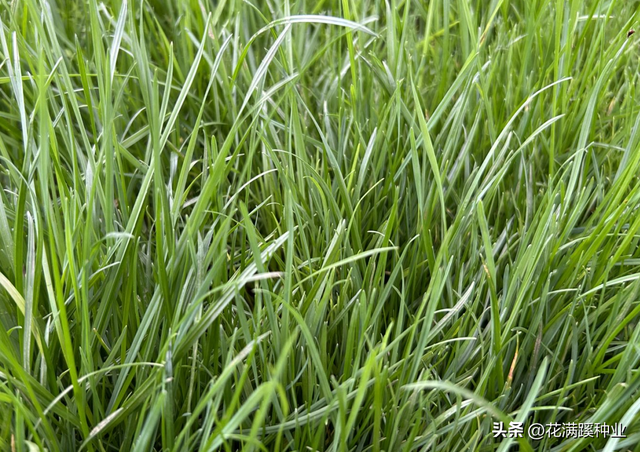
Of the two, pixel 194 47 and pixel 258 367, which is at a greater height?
pixel 194 47

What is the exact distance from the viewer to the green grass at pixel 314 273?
26.2 inches

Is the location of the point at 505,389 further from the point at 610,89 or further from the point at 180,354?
the point at 610,89

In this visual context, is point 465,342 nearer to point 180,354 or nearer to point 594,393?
point 594,393

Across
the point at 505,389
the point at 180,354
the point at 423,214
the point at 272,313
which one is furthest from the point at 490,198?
the point at 180,354

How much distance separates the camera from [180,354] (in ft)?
2.23

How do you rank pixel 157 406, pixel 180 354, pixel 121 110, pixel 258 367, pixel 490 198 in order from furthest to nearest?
pixel 121 110
pixel 490 198
pixel 258 367
pixel 180 354
pixel 157 406

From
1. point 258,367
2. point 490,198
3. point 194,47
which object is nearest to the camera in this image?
point 258,367

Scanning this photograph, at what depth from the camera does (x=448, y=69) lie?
3.81 feet

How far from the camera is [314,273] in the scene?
2.16 ft

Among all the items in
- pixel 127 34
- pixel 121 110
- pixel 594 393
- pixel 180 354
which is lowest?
pixel 594 393

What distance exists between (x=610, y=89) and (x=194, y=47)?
88cm

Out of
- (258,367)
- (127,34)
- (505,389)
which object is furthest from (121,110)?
(505,389)

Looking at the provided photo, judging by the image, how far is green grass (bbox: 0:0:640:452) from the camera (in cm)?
66

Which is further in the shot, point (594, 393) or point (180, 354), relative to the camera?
point (594, 393)
